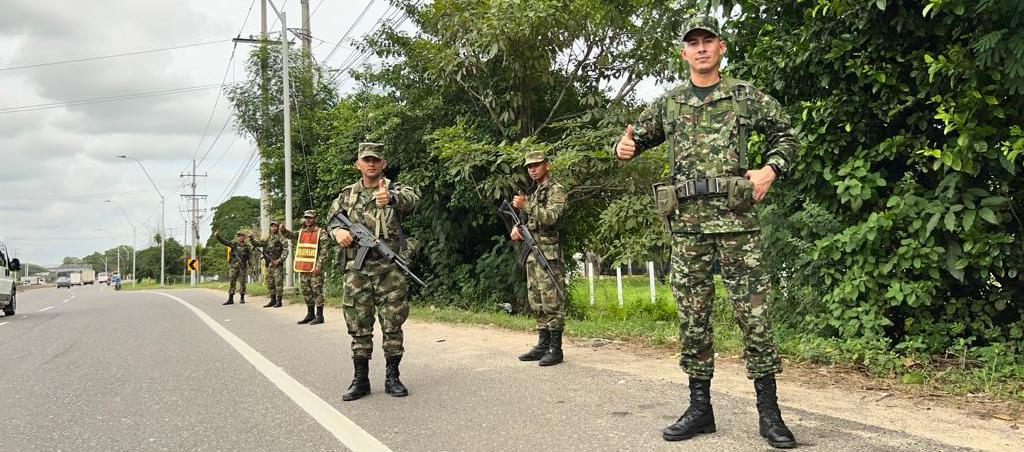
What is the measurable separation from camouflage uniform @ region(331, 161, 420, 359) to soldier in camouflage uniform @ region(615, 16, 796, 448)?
2.04m

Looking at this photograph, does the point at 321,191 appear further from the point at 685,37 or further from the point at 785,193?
the point at 685,37

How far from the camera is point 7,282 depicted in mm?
15312

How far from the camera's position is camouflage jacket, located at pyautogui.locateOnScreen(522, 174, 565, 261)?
5.84 meters

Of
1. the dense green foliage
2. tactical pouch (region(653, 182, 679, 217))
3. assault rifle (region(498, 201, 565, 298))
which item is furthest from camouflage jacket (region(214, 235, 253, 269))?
tactical pouch (region(653, 182, 679, 217))

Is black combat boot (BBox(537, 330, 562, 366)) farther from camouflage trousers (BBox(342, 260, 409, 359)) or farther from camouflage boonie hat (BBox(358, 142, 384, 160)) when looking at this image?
camouflage boonie hat (BBox(358, 142, 384, 160))

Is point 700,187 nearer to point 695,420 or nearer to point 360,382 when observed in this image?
point 695,420

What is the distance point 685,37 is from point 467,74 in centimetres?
735

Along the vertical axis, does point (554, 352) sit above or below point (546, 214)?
below

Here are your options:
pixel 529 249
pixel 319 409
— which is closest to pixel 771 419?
pixel 319 409

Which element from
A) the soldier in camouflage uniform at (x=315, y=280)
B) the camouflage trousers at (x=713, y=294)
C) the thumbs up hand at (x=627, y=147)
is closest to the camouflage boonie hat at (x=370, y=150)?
the thumbs up hand at (x=627, y=147)

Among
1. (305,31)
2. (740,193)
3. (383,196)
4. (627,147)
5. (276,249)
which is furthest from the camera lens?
(305,31)

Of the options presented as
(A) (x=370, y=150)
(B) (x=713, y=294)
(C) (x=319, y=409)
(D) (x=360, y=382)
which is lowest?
(C) (x=319, y=409)

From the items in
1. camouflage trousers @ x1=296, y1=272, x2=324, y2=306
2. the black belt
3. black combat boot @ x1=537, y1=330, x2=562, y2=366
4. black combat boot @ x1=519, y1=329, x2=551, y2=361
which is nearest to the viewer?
the black belt

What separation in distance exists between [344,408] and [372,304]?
782 millimetres
